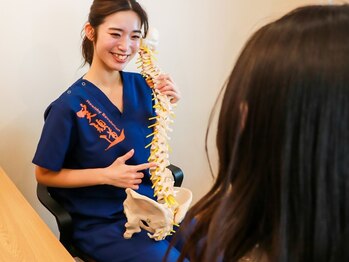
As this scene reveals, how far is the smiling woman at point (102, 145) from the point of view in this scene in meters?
1.21

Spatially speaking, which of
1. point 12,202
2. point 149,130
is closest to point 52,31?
point 149,130

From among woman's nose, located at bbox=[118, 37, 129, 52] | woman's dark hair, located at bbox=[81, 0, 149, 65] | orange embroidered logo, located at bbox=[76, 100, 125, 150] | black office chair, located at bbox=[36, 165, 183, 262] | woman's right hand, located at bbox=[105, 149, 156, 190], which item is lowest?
black office chair, located at bbox=[36, 165, 183, 262]

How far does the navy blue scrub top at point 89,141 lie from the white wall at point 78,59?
0.32m

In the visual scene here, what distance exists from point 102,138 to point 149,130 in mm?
185

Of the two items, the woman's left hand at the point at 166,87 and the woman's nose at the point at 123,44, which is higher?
the woman's nose at the point at 123,44

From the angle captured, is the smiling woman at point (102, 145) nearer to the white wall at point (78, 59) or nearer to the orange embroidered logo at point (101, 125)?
the orange embroidered logo at point (101, 125)

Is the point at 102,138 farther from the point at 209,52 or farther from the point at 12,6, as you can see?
the point at 209,52

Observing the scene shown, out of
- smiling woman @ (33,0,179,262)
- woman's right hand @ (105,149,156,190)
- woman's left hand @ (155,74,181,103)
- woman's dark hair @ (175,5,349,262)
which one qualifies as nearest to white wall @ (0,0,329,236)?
smiling woman @ (33,0,179,262)

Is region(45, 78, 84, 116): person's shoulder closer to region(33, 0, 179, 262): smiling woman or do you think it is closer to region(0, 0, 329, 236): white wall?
region(33, 0, 179, 262): smiling woman

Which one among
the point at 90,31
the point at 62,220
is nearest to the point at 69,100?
the point at 90,31

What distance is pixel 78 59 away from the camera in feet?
5.34

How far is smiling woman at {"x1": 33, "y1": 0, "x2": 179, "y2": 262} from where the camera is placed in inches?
47.6

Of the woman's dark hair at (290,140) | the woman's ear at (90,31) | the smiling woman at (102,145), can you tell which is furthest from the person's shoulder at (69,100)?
the woman's dark hair at (290,140)

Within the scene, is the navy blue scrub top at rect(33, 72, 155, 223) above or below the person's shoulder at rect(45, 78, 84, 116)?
below
